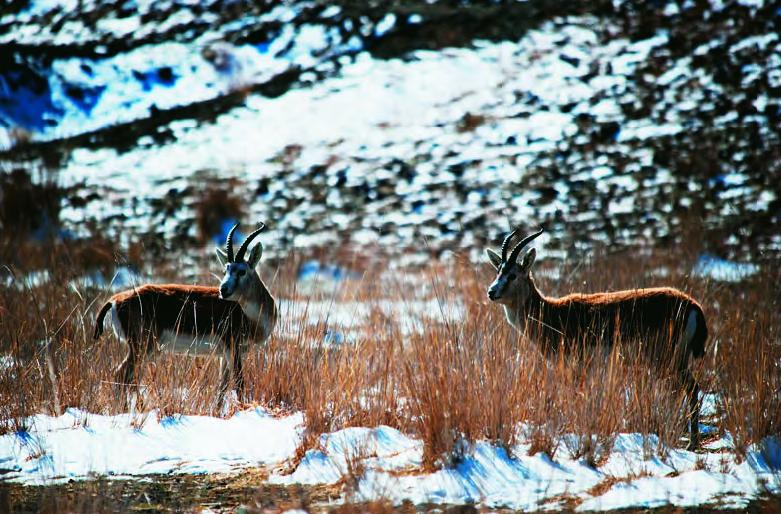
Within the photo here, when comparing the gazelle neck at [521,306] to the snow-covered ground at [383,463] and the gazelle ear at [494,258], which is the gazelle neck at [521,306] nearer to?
the gazelle ear at [494,258]

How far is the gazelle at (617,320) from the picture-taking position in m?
6.44

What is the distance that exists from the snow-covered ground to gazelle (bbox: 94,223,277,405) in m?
1.09

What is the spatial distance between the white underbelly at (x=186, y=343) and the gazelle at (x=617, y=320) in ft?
8.07

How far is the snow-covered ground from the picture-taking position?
4754 mm

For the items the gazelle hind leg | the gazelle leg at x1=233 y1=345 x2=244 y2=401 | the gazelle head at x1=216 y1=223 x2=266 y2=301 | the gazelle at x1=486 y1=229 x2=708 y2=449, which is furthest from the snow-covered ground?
the gazelle head at x1=216 y1=223 x2=266 y2=301

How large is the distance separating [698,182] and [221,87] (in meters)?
11.3

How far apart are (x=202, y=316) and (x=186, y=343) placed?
285 mm

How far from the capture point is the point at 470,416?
17.6 ft

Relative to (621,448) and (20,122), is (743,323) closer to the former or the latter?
(621,448)

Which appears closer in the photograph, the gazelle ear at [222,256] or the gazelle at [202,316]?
the gazelle at [202,316]

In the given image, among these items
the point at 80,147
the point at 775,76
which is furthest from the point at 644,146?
the point at 80,147

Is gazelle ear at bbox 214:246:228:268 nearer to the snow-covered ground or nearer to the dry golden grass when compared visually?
the dry golden grass

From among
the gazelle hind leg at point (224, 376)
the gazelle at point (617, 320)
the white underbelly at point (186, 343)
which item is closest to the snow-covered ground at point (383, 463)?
the gazelle hind leg at point (224, 376)

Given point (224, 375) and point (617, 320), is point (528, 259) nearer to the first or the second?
point (617, 320)
